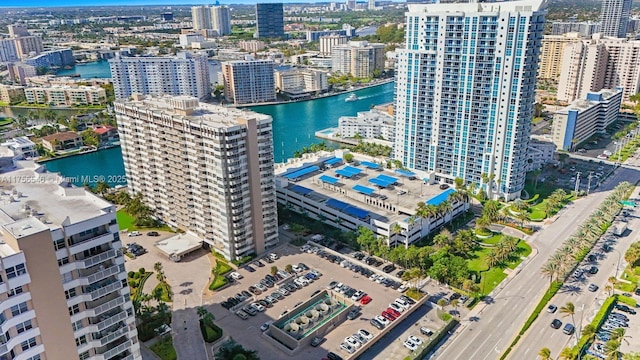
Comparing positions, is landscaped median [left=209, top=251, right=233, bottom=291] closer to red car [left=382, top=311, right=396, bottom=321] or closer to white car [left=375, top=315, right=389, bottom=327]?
white car [left=375, top=315, right=389, bottom=327]

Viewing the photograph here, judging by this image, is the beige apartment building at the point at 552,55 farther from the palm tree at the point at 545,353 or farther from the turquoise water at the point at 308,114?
the palm tree at the point at 545,353

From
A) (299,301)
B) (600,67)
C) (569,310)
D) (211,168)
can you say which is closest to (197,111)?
(211,168)

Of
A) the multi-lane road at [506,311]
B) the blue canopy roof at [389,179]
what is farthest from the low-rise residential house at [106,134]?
the multi-lane road at [506,311]

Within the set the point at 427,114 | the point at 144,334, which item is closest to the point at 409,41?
the point at 427,114

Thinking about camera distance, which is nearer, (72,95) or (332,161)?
(332,161)

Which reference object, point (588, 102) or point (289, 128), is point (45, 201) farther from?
point (588, 102)

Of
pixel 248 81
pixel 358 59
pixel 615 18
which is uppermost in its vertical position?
pixel 615 18
